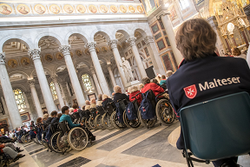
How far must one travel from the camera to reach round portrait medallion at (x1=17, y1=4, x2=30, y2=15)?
13363 mm

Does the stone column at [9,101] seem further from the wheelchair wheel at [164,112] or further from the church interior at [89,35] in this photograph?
the wheelchair wheel at [164,112]

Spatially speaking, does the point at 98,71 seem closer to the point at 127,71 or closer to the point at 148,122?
the point at 127,71

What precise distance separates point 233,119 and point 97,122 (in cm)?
657

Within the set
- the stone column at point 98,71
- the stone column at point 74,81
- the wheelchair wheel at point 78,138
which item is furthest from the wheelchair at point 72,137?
the stone column at point 98,71

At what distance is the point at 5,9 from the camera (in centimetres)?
1278

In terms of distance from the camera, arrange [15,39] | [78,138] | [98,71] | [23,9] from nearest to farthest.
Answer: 1. [78,138]
2. [15,39]
3. [23,9]
4. [98,71]

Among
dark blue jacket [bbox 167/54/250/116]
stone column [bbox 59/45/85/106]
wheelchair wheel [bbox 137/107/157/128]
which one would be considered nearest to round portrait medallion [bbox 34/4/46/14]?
stone column [bbox 59/45/85/106]

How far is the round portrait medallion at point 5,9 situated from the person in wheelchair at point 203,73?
15.4 m

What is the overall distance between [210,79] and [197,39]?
12.1 inches

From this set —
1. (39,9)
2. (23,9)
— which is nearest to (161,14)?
(39,9)

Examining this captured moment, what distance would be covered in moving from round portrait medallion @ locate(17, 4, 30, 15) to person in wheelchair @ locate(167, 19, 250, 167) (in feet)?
51.0

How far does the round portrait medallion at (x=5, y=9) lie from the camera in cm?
1266

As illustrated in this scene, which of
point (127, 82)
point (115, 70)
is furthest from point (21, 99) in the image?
point (127, 82)

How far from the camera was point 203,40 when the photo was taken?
1.23 m
